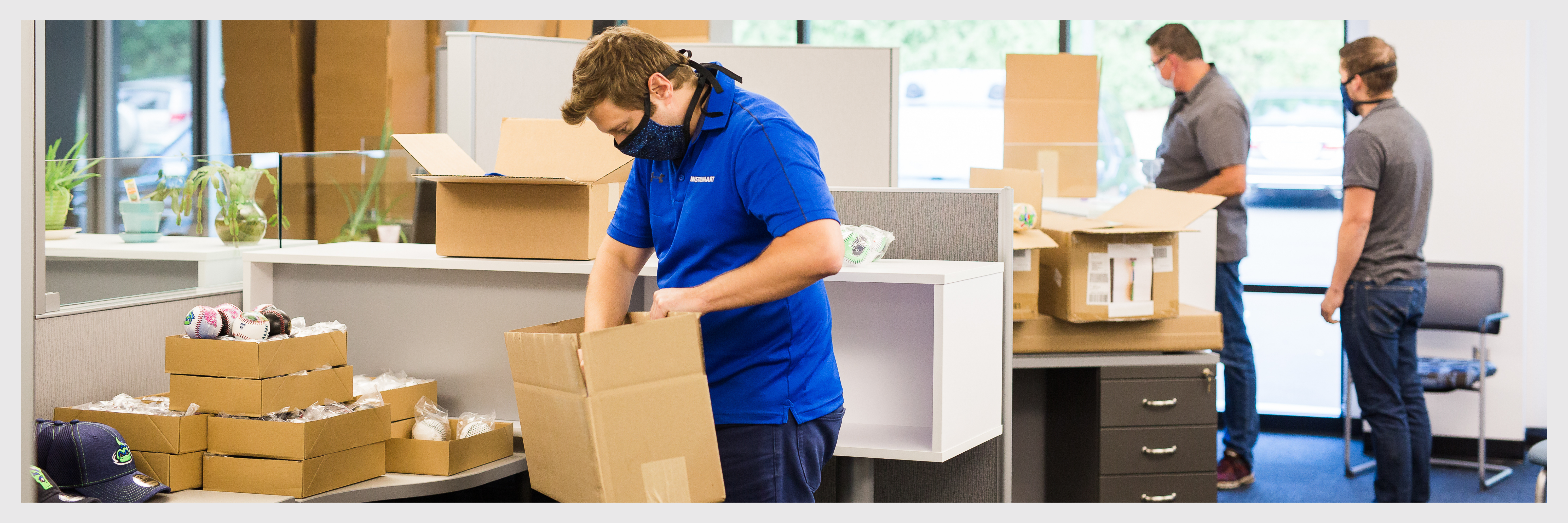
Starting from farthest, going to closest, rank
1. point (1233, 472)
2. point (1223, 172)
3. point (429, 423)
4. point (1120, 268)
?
point (1233, 472) < point (1223, 172) < point (1120, 268) < point (429, 423)

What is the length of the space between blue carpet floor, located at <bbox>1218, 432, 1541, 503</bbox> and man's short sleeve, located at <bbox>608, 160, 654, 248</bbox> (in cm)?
240

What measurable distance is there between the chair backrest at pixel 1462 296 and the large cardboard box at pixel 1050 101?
1.27 metres

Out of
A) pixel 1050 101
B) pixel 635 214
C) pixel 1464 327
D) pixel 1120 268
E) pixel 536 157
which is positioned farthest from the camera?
pixel 1050 101

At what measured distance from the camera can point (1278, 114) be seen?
13.7 feet

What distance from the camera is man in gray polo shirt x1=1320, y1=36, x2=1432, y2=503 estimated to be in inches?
111

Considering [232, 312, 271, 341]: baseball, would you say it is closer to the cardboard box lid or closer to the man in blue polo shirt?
the cardboard box lid

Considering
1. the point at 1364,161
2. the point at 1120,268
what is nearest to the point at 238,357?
the point at 1120,268

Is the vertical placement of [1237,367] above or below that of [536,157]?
below

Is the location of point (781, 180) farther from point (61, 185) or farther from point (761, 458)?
point (61, 185)

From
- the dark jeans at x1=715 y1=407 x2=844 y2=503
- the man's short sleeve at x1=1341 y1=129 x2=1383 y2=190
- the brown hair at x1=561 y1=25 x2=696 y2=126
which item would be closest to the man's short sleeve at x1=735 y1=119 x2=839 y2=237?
the brown hair at x1=561 y1=25 x2=696 y2=126

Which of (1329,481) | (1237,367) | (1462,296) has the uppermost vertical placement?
(1462,296)

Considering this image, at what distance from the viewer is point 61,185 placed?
2172mm

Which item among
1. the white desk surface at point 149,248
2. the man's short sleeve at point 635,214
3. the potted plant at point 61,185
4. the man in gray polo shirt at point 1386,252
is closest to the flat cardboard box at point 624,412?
the man's short sleeve at point 635,214

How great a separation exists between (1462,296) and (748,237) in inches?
131
